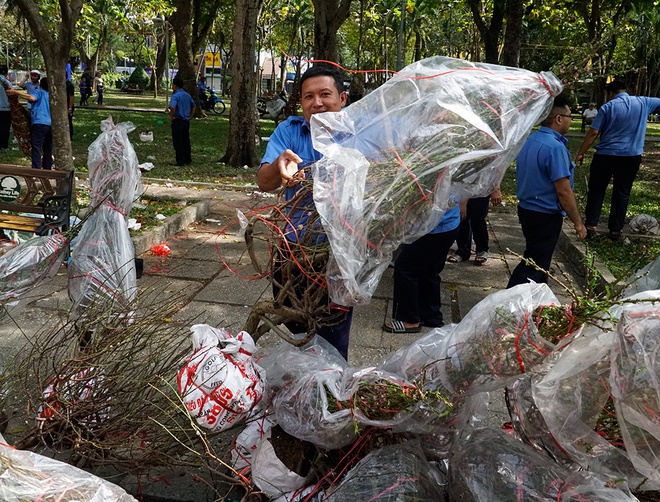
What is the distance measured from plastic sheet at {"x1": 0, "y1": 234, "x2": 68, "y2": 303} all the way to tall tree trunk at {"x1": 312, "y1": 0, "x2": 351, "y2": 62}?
9874mm

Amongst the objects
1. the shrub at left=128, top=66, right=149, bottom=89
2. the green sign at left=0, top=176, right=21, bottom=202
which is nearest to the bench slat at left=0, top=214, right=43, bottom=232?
the green sign at left=0, top=176, right=21, bottom=202

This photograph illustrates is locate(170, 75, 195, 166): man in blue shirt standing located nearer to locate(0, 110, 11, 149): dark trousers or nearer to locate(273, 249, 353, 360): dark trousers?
locate(0, 110, 11, 149): dark trousers

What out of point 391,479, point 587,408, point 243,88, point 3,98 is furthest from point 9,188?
point 3,98

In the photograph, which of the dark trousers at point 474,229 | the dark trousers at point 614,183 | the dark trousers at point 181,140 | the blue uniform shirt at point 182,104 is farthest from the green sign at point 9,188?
the blue uniform shirt at point 182,104

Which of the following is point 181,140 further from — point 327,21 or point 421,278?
point 421,278

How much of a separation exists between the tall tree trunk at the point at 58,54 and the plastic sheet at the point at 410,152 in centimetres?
521

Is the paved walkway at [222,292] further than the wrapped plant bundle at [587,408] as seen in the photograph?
Yes

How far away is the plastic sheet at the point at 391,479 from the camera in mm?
2115

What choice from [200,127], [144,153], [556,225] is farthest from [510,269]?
[200,127]

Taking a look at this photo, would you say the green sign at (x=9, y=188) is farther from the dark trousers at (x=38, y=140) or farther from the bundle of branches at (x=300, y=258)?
the dark trousers at (x=38, y=140)

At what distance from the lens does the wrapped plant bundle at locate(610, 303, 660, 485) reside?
5.60ft

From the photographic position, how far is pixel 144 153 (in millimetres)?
12523

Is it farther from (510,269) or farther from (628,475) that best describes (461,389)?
(510,269)

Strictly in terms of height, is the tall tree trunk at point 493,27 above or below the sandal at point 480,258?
Answer: above
